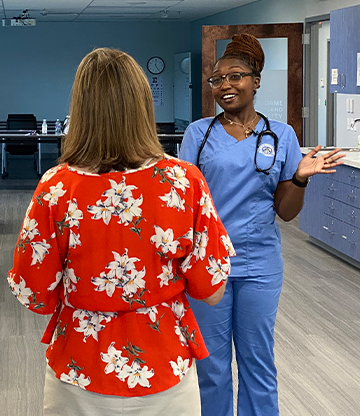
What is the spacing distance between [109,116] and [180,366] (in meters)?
0.54

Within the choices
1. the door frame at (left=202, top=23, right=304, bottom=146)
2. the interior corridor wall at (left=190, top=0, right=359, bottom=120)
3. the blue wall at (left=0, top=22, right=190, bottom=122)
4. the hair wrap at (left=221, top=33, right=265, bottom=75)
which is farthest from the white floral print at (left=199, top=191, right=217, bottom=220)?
the blue wall at (left=0, top=22, right=190, bottom=122)

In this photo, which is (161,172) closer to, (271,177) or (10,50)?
(271,177)

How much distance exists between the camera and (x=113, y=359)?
1328 millimetres

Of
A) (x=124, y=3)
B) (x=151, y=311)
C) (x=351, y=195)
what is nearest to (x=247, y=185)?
(x=151, y=311)

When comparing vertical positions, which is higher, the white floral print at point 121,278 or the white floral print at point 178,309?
the white floral print at point 121,278

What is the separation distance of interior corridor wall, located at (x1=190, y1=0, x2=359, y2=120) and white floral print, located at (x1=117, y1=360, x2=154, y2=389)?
6180 millimetres

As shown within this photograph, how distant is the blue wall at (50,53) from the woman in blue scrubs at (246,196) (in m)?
12.0

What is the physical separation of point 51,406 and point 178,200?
0.52m

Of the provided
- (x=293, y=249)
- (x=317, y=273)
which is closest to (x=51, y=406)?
(x=317, y=273)

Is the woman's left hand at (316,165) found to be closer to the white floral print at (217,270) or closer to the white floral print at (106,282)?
the white floral print at (217,270)

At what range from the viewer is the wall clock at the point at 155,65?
569 inches

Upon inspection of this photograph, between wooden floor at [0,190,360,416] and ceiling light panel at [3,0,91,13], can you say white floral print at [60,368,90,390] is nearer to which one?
wooden floor at [0,190,360,416]

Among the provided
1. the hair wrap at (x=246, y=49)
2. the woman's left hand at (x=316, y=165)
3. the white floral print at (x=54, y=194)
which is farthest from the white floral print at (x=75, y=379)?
the hair wrap at (x=246, y=49)

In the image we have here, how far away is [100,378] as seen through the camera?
133 cm
